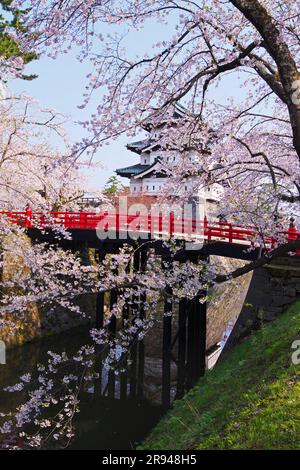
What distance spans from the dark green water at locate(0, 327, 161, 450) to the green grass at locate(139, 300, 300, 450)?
4.73 feet

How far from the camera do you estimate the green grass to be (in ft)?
13.2

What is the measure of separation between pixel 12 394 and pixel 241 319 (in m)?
6.86

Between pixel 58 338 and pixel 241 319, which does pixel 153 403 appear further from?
pixel 58 338

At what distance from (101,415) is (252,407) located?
20.5 feet

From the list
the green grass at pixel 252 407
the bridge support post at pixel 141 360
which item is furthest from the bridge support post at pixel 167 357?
the green grass at pixel 252 407

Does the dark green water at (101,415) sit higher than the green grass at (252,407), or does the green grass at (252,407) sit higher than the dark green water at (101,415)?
the green grass at (252,407)

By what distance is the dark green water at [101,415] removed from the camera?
848cm

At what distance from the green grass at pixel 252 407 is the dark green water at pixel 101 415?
1.44 metres

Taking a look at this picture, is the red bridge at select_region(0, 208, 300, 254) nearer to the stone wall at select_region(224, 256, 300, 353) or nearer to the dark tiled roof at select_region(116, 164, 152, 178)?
the stone wall at select_region(224, 256, 300, 353)

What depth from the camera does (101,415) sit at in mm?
9898

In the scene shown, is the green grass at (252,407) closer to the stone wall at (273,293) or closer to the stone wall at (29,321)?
the stone wall at (273,293)

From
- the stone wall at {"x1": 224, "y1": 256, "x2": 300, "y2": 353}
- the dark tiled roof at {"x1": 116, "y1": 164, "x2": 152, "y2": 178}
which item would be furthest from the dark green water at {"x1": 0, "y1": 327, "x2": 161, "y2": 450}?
the dark tiled roof at {"x1": 116, "y1": 164, "x2": 152, "y2": 178}

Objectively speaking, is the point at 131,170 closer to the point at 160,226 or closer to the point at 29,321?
the point at 29,321
